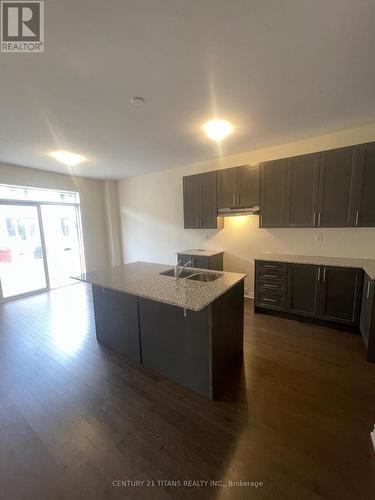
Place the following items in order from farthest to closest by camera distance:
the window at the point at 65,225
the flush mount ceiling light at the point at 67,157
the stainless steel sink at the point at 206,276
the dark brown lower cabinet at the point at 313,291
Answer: the window at the point at 65,225
the flush mount ceiling light at the point at 67,157
the dark brown lower cabinet at the point at 313,291
the stainless steel sink at the point at 206,276

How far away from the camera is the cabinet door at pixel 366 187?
8.70ft

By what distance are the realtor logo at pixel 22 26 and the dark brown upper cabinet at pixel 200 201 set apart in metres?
2.89

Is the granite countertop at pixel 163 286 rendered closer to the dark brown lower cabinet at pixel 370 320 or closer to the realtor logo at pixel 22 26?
the dark brown lower cabinet at pixel 370 320

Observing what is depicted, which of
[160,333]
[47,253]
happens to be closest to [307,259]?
[160,333]

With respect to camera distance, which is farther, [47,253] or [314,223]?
[47,253]

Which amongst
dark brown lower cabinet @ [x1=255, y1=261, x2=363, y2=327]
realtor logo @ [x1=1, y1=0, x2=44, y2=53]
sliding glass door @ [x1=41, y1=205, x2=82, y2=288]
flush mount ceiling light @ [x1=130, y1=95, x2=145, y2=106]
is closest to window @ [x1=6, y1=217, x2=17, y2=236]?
sliding glass door @ [x1=41, y1=205, x2=82, y2=288]

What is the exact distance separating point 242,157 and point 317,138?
121 centimetres

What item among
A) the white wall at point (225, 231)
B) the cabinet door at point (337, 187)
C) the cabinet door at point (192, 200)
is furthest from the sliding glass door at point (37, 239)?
the cabinet door at point (337, 187)

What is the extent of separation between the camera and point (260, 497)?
118cm

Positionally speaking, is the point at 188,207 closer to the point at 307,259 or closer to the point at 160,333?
the point at 307,259

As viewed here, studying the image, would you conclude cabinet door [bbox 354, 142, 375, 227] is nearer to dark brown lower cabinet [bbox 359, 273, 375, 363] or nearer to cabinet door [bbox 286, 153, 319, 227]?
cabinet door [bbox 286, 153, 319, 227]

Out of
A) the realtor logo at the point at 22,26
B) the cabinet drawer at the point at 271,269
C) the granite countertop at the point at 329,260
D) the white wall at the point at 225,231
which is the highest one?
the realtor logo at the point at 22,26

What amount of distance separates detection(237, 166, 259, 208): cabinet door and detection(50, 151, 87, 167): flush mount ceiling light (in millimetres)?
2913

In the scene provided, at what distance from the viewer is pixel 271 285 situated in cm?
334
